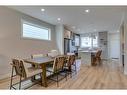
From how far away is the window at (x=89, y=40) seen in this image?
10.4 metres

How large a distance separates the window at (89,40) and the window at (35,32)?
4.97m

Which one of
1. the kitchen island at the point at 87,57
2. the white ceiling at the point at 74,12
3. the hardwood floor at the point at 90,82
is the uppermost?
the white ceiling at the point at 74,12

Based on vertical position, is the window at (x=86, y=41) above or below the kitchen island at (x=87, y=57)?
above

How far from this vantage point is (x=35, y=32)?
5816 millimetres

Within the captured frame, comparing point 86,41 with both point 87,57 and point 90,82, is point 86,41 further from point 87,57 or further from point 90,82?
point 90,82

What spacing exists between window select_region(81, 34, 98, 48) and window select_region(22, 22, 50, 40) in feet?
16.3

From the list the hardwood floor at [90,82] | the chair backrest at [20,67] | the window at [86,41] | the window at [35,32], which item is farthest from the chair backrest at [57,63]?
the window at [86,41]

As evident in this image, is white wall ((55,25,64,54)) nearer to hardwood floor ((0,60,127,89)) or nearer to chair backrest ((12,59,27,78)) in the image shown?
hardwood floor ((0,60,127,89))

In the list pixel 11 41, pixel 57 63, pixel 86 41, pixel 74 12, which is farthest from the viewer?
pixel 86 41

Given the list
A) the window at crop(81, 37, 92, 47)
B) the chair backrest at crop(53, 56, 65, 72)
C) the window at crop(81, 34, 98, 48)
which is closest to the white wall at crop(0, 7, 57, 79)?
the chair backrest at crop(53, 56, 65, 72)

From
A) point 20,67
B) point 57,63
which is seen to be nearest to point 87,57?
point 57,63

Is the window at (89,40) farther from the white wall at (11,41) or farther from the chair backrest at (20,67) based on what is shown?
the chair backrest at (20,67)

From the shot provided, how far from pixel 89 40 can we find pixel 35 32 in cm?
610

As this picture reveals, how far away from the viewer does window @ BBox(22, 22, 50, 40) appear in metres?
5.15
